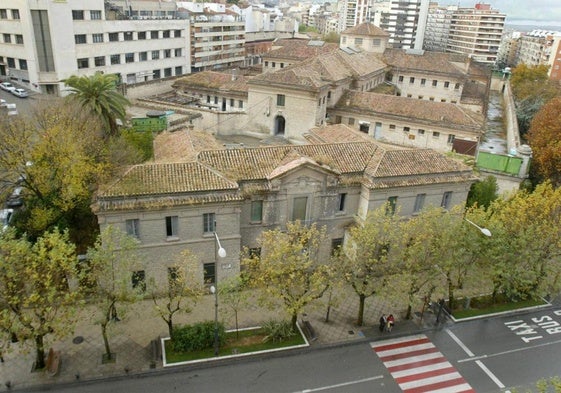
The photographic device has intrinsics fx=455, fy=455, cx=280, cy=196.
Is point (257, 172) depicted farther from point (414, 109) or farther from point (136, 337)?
point (414, 109)

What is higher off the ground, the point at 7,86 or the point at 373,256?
the point at 7,86

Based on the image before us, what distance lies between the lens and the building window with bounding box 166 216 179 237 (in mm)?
32375

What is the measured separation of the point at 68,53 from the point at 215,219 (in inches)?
2228

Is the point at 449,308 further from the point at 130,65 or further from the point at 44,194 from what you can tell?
the point at 130,65

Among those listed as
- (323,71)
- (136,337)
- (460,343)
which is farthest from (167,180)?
(323,71)

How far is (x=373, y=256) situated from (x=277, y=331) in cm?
828

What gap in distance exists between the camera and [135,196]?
3077 cm

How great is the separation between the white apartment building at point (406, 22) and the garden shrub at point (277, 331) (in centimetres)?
16691

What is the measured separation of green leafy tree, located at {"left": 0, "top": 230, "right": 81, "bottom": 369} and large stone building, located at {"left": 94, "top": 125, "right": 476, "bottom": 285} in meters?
6.33

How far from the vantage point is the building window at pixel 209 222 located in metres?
33.0

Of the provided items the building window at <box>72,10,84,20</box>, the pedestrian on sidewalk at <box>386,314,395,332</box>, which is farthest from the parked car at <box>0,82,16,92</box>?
the pedestrian on sidewalk at <box>386,314,395,332</box>

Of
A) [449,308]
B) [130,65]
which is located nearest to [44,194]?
[449,308]

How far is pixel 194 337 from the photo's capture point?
95.8 feet

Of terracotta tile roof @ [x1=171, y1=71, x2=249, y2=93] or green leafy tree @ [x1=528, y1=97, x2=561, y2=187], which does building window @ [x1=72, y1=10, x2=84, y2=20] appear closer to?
terracotta tile roof @ [x1=171, y1=71, x2=249, y2=93]
